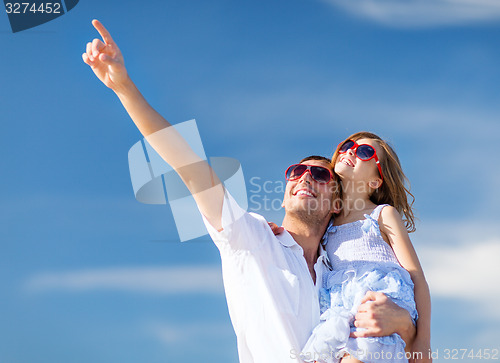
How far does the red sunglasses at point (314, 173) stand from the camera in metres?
6.02

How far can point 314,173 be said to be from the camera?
19.8 feet

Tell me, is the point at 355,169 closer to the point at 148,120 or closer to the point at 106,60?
the point at 148,120

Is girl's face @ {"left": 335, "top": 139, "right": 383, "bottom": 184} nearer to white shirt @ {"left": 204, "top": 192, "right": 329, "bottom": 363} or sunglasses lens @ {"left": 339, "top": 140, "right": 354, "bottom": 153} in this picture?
sunglasses lens @ {"left": 339, "top": 140, "right": 354, "bottom": 153}

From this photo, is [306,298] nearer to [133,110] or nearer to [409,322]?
[409,322]

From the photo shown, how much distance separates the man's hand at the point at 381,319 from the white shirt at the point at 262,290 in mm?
459

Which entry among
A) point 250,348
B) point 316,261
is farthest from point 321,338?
point 316,261

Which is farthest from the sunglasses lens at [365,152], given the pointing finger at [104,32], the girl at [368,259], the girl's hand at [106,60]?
the pointing finger at [104,32]

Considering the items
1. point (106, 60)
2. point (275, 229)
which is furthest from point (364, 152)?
point (106, 60)

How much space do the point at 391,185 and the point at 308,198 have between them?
1066 millimetres

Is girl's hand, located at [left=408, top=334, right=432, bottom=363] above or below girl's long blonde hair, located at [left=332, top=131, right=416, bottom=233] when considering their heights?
below

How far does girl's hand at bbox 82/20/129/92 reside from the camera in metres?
4.30

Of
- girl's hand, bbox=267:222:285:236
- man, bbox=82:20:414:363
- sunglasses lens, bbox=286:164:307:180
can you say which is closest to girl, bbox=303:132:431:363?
man, bbox=82:20:414:363

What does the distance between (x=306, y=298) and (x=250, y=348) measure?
28.1 inches

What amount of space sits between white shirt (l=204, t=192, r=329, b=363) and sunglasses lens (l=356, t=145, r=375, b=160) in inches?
62.8
